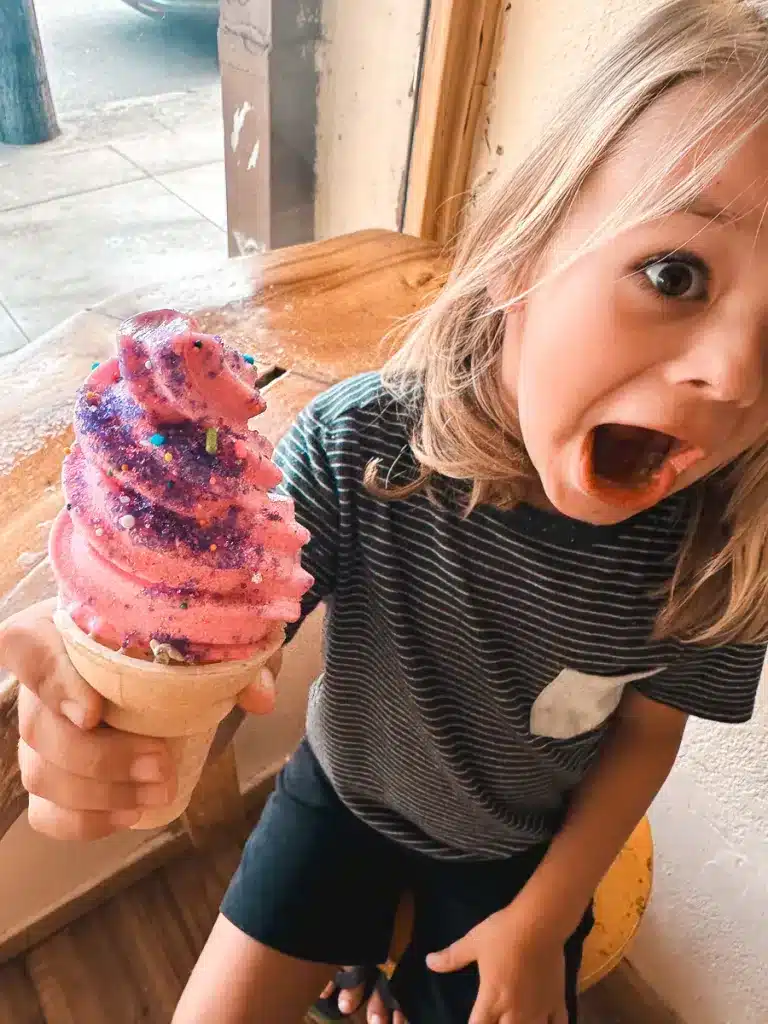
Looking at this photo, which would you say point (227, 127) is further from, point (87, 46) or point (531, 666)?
point (531, 666)

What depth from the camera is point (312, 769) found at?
1056mm

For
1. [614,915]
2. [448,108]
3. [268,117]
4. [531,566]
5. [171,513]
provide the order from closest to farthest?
[171,513], [531,566], [614,915], [448,108], [268,117]

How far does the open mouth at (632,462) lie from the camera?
2.00 ft

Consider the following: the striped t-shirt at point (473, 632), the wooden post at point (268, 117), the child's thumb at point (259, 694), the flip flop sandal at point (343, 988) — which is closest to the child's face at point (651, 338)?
the striped t-shirt at point (473, 632)

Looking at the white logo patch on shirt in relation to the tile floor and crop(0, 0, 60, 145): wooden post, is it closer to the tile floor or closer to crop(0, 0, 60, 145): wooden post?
the tile floor

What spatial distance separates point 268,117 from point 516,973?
1.33 m

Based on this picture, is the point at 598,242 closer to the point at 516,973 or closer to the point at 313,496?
the point at 313,496

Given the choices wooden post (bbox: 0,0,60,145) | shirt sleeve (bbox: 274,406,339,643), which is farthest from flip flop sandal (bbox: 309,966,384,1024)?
wooden post (bbox: 0,0,60,145)

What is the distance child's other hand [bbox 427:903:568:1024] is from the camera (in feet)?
2.92

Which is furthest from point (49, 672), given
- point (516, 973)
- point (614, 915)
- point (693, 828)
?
point (693, 828)

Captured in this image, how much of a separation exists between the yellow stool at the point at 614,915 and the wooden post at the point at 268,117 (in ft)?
3.89

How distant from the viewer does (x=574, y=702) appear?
33.9 inches

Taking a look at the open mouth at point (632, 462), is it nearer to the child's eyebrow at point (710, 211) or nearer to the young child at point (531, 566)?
the young child at point (531, 566)

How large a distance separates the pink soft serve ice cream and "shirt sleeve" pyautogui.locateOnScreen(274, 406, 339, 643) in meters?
0.22
